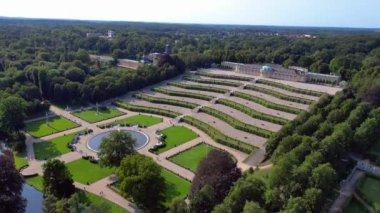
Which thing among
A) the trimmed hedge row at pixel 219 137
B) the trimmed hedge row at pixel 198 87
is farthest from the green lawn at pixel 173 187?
the trimmed hedge row at pixel 198 87

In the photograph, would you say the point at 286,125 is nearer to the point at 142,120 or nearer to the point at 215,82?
the point at 142,120

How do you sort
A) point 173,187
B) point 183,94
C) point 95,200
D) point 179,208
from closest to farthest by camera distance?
point 179,208, point 95,200, point 173,187, point 183,94

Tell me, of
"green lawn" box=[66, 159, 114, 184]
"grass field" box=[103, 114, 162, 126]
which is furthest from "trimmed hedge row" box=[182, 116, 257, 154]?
"green lawn" box=[66, 159, 114, 184]

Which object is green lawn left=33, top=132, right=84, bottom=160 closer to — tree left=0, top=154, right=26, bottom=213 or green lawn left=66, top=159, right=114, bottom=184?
green lawn left=66, top=159, right=114, bottom=184

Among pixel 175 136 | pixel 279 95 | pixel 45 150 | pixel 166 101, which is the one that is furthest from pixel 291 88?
pixel 45 150

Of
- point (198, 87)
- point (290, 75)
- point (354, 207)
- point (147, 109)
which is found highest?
point (290, 75)

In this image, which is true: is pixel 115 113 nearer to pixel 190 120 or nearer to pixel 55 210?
pixel 190 120
